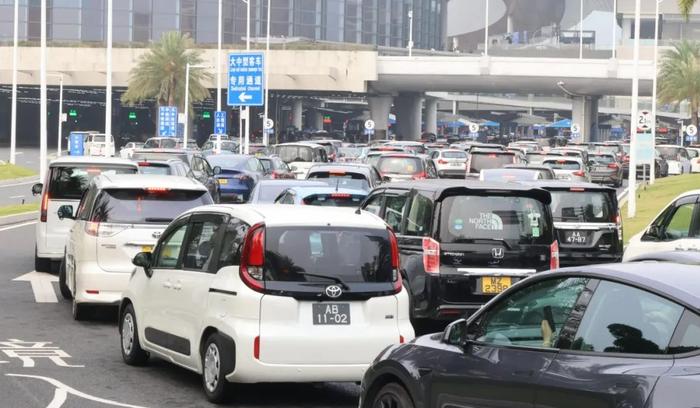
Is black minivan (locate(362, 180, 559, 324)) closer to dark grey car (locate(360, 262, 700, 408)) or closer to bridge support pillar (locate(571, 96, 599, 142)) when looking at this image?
dark grey car (locate(360, 262, 700, 408))

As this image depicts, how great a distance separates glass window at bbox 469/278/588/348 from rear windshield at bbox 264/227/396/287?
3158mm

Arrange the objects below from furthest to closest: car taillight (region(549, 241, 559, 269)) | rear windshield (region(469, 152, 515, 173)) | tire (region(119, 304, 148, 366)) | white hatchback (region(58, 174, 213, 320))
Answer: rear windshield (region(469, 152, 515, 173)) < white hatchback (region(58, 174, 213, 320)) < car taillight (region(549, 241, 559, 269)) < tire (region(119, 304, 148, 366))

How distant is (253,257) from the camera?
1053 cm

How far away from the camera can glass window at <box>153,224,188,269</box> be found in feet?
39.5

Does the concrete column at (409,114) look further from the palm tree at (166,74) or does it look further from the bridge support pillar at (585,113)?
the palm tree at (166,74)

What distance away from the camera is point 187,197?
51.6ft

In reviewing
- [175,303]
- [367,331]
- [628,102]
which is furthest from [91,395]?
[628,102]

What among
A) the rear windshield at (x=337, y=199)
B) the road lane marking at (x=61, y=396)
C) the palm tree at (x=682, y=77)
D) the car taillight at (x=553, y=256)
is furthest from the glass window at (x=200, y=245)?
the palm tree at (x=682, y=77)

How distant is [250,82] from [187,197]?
40166 millimetres

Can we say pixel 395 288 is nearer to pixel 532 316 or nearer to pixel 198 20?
pixel 532 316

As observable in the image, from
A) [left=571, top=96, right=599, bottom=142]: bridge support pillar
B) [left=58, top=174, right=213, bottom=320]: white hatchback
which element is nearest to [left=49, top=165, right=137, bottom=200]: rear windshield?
[left=58, top=174, right=213, bottom=320]: white hatchback

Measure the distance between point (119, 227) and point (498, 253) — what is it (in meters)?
4.42

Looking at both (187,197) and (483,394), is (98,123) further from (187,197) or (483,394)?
(483,394)

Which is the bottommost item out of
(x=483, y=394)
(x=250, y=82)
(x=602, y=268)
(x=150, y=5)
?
(x=483, y=394)
